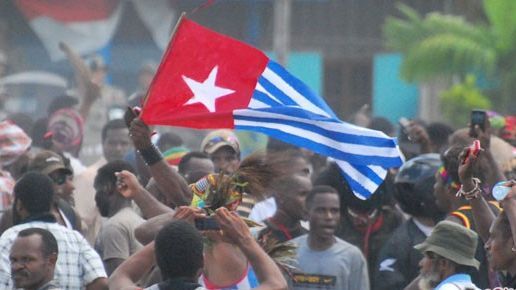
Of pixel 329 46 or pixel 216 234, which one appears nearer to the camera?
pixel 216 234

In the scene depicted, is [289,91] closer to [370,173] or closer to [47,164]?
[370,173]

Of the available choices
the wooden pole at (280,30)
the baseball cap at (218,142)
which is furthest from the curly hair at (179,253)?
the wooden pole at (280,30)

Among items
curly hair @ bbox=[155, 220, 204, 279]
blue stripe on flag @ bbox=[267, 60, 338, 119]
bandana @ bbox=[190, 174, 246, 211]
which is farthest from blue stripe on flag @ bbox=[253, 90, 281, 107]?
curly hair @ bbox=[155, 220, 204, 279]

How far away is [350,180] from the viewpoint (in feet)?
26.6

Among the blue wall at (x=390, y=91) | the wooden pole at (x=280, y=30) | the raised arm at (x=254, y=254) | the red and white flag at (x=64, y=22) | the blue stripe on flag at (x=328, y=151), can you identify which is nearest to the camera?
the raised arm at (x=254, y=254)

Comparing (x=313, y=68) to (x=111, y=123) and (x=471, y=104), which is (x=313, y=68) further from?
(x=111, y=123)

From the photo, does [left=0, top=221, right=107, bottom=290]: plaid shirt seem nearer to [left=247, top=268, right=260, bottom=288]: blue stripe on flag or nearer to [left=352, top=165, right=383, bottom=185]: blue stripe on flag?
[left=247, top=268, right=260, bottom=288]: blue stripe on flag

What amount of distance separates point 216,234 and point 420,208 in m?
2.47

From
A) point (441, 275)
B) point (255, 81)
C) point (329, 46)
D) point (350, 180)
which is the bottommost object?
point (441, 275)

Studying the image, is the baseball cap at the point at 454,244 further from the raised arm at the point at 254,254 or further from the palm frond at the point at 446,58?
the palm frond at the point at 446,58

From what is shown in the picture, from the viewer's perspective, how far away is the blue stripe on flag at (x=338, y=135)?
800 centimetres

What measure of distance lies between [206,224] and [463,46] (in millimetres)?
21983

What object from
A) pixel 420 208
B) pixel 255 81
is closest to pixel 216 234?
pixel 255 81

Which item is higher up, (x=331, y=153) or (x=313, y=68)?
(x=313, y=68)
